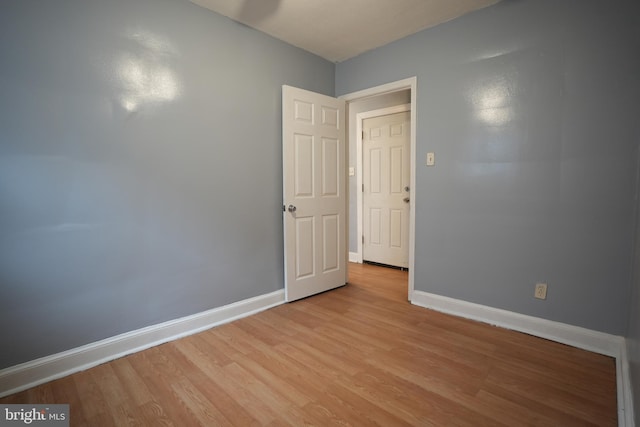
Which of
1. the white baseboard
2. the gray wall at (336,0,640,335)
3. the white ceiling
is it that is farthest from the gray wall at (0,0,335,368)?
the white baseboard

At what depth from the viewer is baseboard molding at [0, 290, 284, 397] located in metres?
1.70

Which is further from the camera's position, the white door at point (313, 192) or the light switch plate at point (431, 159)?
the white door at point (313, 192)

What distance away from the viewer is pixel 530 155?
225cm

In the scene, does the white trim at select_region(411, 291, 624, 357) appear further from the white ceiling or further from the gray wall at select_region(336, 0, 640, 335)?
the white ceiling

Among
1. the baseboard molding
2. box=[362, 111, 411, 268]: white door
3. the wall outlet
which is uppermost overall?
box=[362, 111, 411, 268]: white door

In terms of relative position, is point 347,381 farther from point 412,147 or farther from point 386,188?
point 386,188

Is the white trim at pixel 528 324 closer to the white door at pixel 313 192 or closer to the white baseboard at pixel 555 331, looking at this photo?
the white baseboard at pixel 555 331

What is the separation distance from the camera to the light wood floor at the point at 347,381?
1.48 metres

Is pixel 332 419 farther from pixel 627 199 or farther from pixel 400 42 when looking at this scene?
pixel 400 42

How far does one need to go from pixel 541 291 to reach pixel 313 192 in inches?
81.6

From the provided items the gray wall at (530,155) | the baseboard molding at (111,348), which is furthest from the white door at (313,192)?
the gray wall at (530,155)

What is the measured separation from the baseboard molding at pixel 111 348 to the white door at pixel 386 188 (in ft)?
7.12

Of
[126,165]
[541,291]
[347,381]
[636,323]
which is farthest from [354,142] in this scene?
[636,323]

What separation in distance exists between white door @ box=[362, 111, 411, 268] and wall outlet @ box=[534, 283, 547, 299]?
187 cm
